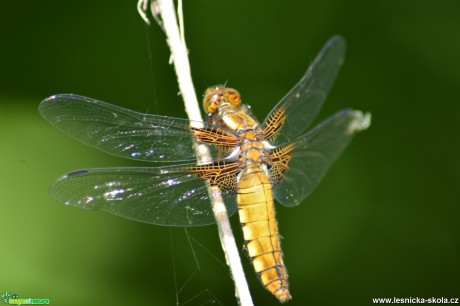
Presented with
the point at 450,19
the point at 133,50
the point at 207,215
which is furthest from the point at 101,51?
the point at 450,19

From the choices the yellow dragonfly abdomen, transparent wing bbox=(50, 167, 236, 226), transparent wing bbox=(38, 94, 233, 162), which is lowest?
the yellow dragonfly abdomen

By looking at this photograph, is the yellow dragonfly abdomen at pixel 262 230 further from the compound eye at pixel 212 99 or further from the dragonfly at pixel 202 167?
the compound eye at pixel 212 99

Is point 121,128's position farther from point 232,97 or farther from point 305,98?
point 305,98

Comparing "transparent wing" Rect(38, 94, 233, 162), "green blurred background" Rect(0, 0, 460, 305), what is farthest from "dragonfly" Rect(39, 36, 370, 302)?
"green blurred background" Rect(0, 0, 460, 305)

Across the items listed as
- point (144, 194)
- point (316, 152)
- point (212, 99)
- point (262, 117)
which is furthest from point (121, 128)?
point (262, 117)

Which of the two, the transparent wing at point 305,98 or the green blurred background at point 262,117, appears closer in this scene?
the transparent wing at point 305,98

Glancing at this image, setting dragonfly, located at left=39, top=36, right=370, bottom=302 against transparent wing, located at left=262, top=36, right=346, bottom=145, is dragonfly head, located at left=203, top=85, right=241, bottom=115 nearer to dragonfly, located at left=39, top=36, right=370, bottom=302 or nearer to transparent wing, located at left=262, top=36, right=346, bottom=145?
dragonfly, located at left=39, top=36, right=370, bottom=302

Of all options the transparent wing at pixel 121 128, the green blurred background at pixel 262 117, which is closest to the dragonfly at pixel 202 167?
the transparent wing at pixel 121 128
